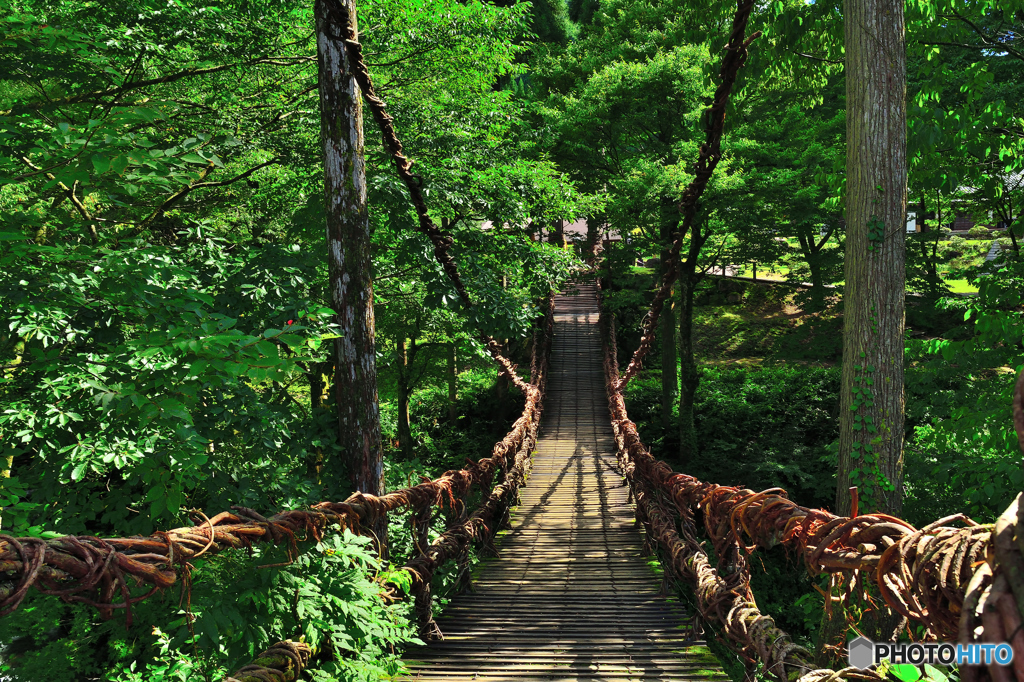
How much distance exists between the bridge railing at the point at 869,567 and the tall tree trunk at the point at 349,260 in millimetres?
1930

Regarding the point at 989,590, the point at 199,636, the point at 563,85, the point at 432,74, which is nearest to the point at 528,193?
the point at 432,74

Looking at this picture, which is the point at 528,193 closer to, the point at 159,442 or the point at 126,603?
the point at 159,442

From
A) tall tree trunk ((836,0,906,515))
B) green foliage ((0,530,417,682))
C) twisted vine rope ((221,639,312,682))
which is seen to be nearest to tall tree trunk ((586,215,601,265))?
tall tree trunk ((836,0,906,515))

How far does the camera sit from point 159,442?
2689 millimetres

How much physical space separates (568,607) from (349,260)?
104 inches

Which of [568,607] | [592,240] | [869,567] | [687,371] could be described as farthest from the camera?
[592,240]

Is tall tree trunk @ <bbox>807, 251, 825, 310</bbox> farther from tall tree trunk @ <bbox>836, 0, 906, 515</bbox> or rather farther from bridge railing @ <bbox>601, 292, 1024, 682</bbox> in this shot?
bridge railing @ <bbox>601, 292, 1024, 682</bbox>

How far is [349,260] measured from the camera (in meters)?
3.54

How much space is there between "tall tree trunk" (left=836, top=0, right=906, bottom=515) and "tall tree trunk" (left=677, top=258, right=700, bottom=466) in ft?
25.3

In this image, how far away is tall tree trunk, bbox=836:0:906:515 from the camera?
304cm

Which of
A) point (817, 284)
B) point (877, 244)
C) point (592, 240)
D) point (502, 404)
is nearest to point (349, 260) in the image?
point (877, 244)

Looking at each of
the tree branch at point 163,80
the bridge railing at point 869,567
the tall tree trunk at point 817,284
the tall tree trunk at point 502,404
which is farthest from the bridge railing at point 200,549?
the tall tree trunk at point 817,284

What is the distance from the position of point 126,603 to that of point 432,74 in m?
6.14

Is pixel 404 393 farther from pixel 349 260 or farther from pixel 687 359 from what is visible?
pixel 349 260
